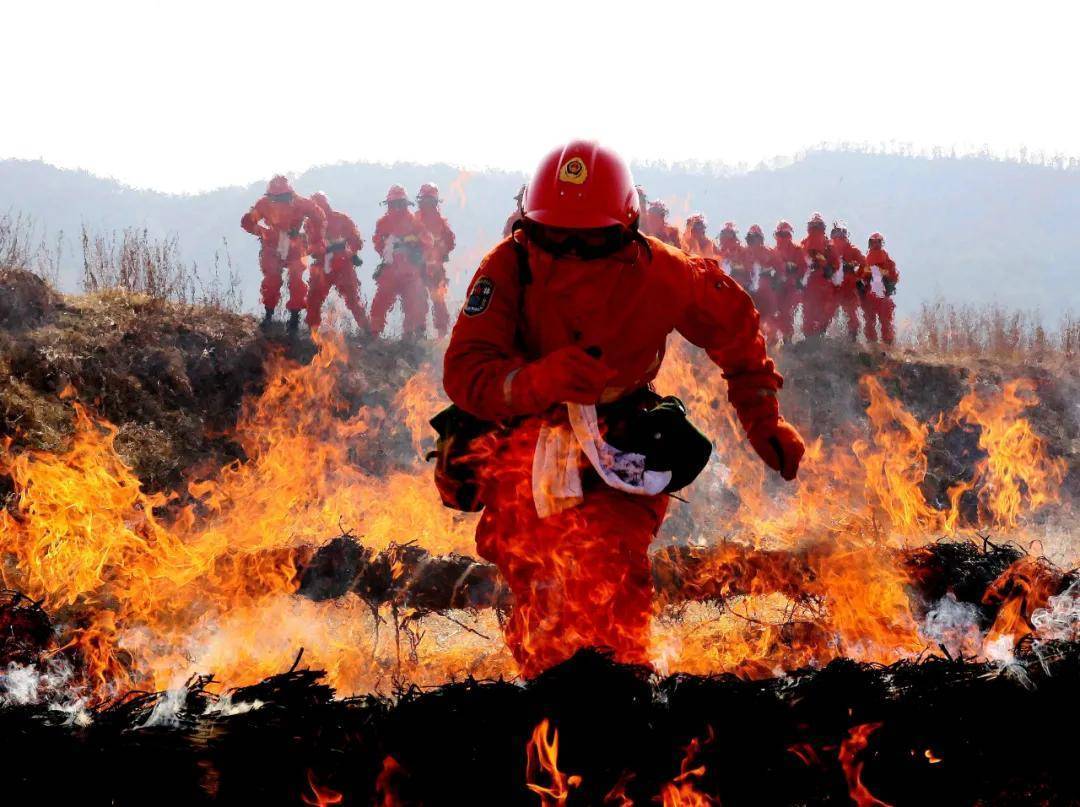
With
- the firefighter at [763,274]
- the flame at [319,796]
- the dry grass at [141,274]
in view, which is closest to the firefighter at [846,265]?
the firefighter at [763,274]

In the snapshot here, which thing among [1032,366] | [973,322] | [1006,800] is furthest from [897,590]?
[973,322]

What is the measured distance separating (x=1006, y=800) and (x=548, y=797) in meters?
1.16

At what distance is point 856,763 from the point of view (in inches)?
86.0

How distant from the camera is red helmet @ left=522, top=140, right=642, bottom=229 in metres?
3.15

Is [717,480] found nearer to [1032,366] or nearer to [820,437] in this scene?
[820,437]

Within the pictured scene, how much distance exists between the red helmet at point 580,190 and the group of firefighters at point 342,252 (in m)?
10.7

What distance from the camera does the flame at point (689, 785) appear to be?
2.12m

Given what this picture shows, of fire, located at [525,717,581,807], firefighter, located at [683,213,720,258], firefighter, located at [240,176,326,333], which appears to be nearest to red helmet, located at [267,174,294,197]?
firefighter, located at [240,176,326,333]

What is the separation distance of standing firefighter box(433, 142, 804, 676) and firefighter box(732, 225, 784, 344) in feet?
43.2

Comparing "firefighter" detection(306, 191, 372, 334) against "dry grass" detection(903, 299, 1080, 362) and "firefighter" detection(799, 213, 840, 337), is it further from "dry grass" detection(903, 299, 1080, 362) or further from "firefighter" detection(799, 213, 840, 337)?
"dry grass" detection(903, 299, 1080, 362)

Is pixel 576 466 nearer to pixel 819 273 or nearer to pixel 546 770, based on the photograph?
pixel 546 770

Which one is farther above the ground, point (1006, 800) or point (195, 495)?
point (1006, 800)

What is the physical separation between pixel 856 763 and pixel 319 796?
→ 127cm

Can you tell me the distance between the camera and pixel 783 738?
2189 mm
